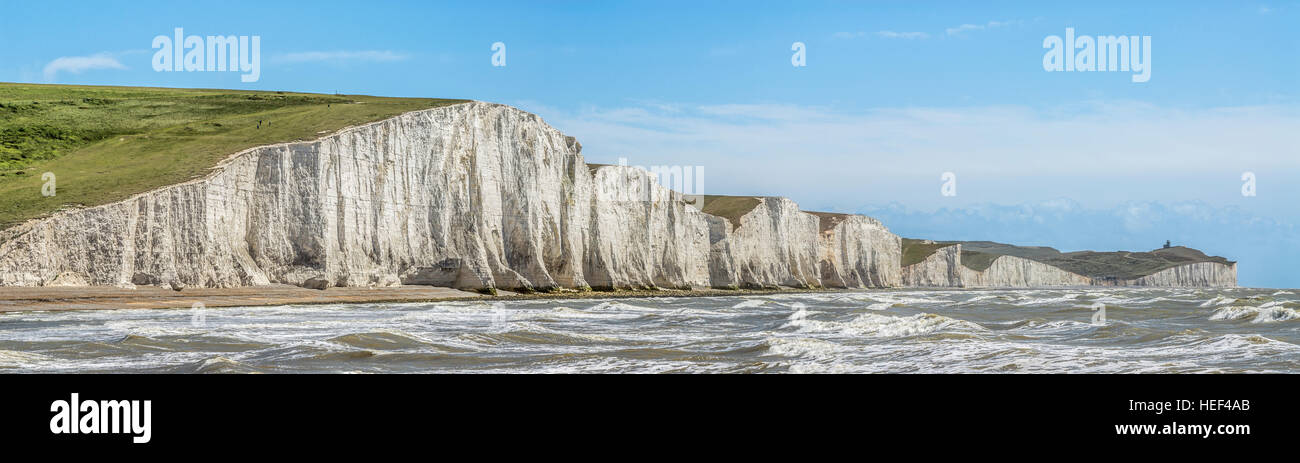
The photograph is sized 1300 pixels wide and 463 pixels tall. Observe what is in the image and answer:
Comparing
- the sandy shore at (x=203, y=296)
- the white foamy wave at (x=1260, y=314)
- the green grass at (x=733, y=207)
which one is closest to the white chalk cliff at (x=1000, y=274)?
the green grass at (x=733, y=207)

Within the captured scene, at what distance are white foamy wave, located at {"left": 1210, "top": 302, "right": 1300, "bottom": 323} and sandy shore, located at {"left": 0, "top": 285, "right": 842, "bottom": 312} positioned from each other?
3206 centimetres

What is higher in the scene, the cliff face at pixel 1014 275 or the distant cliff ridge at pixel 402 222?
the distant cliff ridge at pixel 402 222

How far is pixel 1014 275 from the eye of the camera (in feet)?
555

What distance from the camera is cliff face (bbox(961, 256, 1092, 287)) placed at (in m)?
157

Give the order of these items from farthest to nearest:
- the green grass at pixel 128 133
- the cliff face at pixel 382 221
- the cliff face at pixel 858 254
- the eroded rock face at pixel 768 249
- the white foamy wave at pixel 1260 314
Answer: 1. the cliff face at pixel 858 254
2. the eroded rock face at pixel 768 249
3. the green grass at pixel 128 133
4. the cliff face at pixel 382 221
5. the white foamy wave at pixel 1260 314

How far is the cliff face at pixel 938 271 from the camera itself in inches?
5645

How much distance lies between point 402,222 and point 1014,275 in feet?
445

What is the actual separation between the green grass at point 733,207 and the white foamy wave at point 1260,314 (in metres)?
65.5

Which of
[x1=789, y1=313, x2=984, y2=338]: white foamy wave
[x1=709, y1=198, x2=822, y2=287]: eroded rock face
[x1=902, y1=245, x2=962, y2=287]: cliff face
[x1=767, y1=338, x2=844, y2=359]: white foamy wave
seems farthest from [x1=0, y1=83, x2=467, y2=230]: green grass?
[x1=902, y1=245, x2=962, y2=287]: cliff face

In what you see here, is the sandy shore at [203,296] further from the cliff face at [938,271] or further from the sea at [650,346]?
the cliff face at [938,271]

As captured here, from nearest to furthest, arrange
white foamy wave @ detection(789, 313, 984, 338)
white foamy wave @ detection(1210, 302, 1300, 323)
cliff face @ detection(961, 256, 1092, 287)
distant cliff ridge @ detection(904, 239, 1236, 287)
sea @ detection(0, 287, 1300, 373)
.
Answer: sea @ detection(0, 287, 1300, 373) < white foamy wave @ detection(789, 313, 984, 338) < white foamy wave @ detection(1210, 302, 1300, 323) < distant cliff ridge @ detection(904, 239, 1236, 287) < cliff face @ detection(961, 256, 1092, 287)

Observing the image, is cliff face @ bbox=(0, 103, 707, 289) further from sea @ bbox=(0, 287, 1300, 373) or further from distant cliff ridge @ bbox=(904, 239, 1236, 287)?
distant cliff ridge @ bbox=(904, 239, 1236, 287)
